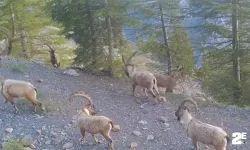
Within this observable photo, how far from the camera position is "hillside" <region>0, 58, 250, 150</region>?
11664 mm

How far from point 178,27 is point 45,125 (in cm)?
1037

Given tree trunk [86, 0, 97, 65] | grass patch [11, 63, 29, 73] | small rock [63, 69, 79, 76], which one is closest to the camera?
grass patch [11, 63, 29, 73]

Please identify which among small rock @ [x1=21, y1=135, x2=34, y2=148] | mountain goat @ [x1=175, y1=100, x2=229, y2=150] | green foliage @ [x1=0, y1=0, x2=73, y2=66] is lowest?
green foliage @ [x1=0, y1=0, x2=73, y2=66]

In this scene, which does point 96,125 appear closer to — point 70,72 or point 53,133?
point 53,133

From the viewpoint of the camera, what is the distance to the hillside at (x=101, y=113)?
38.3ft

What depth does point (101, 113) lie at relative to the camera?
1359cm

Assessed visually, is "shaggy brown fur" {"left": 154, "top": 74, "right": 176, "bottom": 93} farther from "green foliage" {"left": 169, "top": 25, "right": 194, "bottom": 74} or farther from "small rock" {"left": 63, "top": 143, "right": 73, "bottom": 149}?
"small rock" {"left": 63, "top": 143, "right": 73, "bottom": 149}

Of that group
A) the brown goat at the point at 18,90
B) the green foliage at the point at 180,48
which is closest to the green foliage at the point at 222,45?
the green foliage at the point at 180,48

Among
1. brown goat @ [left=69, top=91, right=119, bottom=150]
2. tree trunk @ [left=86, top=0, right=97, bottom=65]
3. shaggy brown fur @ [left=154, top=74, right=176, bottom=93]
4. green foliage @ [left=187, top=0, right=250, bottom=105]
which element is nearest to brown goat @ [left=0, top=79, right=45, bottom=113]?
brown goat @ [left=69, top=91, right=119, bottom=150]

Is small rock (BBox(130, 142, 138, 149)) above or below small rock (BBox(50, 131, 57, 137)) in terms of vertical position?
below

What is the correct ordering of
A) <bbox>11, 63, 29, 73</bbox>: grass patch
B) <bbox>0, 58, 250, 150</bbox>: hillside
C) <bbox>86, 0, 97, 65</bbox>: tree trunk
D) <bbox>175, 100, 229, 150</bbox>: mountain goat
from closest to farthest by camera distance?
<bbox>175, 100, 229, 150</bbox>: mountain goat → <bbox>0, 58, 250, 150</bbox>: hillside → <bbox>11, 63, 29, 73</bbox>: grass patch → <bbox>86, 0, 97, 65</bbox>: tree trunk

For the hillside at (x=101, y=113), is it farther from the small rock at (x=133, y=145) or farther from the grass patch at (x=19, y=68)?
the small rock at (x=133, y=145)

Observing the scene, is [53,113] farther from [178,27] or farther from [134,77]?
[178,27]

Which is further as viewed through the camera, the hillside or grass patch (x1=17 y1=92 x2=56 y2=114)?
grass patch (x1=17 y1=92 x2=56 y2=114)
